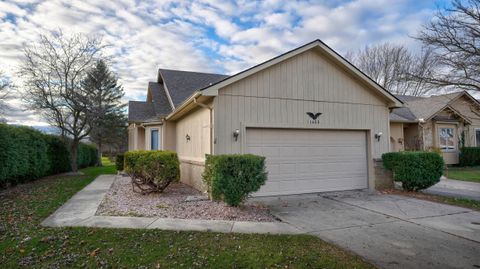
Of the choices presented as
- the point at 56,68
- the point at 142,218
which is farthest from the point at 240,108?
the point at 56,68

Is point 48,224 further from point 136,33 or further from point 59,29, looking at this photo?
point 59,29

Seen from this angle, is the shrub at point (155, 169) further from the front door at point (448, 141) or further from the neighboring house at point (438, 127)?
the front door at point (448, 141)

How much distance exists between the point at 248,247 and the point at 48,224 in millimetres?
3948

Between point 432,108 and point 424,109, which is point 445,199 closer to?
point 432,108

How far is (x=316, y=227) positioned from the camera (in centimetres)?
535

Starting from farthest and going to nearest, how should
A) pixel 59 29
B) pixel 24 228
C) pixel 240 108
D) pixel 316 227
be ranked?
pixel 59 29 → pixel 240 108 → pixel 316 227 → pixel 24 228

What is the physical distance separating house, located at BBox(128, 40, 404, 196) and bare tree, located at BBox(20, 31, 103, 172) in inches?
371

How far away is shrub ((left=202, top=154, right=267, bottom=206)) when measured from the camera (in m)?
6.37

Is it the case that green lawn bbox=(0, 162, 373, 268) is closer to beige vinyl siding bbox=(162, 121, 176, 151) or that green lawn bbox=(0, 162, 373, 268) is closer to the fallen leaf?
the fallen leaf

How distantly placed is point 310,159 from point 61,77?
48.9 feet

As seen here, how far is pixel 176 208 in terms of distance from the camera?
6703 millimetres

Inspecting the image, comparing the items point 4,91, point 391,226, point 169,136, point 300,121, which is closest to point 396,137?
point 300,121

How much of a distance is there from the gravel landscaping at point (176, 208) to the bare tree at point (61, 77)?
9968 millimetres

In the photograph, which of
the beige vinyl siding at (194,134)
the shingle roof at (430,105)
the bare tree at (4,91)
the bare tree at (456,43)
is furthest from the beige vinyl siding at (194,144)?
the shingle roof at (430,105)
